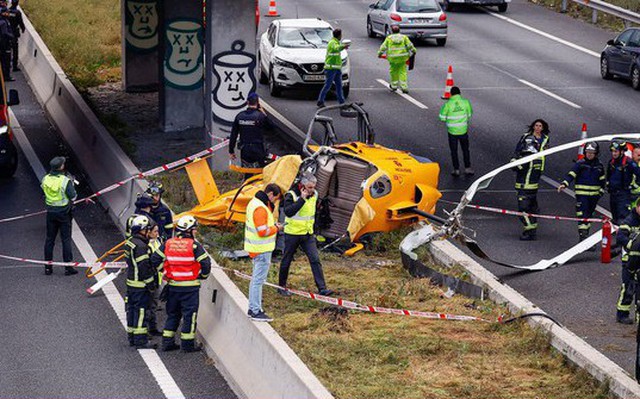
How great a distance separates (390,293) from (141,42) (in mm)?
17678

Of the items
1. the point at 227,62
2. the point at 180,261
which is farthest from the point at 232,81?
the point at 180,261

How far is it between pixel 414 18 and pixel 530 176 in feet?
63.5

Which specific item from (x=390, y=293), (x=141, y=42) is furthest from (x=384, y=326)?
(x=141, y=42)

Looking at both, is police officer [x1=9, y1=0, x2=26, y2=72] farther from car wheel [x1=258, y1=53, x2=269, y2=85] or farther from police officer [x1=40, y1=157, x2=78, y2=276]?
police officer [x1=40, y1=157, x2=78, y2=276]

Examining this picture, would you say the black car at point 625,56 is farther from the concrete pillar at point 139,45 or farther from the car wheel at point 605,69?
the concrete pillar at point 139,45

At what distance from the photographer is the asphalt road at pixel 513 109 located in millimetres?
18109

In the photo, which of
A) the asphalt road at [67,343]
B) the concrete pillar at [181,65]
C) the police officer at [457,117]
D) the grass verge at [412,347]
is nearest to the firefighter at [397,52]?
the concrete pillar at [181,65]

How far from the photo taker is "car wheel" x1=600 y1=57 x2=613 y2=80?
35594 mm

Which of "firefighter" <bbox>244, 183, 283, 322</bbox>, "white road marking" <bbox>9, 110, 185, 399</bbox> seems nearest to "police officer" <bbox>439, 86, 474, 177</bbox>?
"white road marking" <bbox>9, 110, 185, 399</bbox>

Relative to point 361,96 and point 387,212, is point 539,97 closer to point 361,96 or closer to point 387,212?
point 361,96

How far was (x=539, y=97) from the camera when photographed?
33469mm

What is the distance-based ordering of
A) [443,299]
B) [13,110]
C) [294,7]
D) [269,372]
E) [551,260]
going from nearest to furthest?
1. [269,372]
2. [443,299]
3. [551,260]
4. [13,110]
5. [294,7]

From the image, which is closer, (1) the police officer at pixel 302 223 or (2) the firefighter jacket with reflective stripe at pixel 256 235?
(2) the firefighter jacket with reflective stripe at pixel 256 235

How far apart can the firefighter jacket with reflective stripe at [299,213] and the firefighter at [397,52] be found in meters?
16.5
